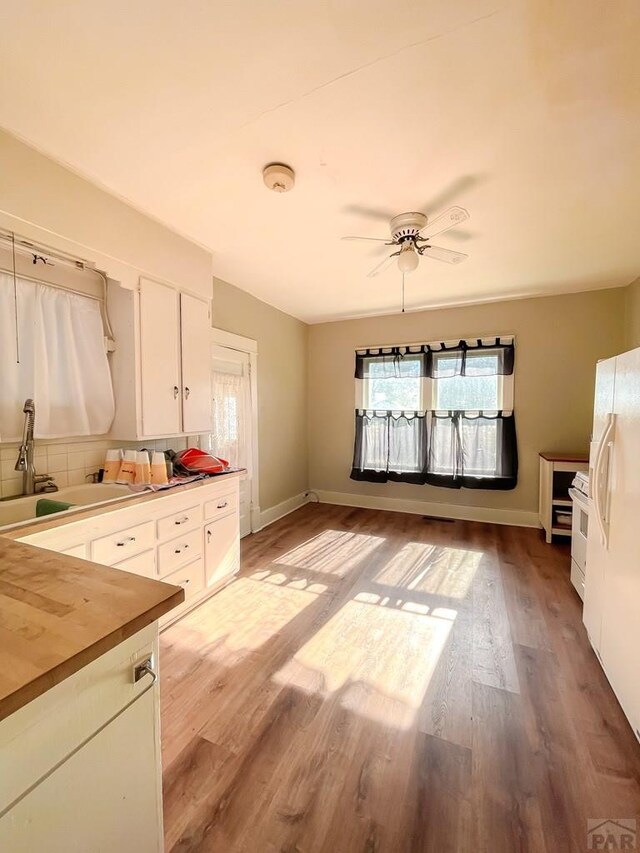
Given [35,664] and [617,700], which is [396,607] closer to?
[617,700]

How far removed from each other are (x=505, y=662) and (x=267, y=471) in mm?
2787

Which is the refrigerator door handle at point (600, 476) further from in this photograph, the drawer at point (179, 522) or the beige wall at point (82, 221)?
the beige wall at point (82, 221)

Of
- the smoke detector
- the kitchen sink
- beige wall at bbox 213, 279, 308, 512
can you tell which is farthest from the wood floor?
the smoke detector

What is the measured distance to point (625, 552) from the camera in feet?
5.03

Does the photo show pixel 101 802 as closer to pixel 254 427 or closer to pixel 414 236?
pixel 414 236

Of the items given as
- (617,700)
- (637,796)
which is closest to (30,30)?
(637,796)

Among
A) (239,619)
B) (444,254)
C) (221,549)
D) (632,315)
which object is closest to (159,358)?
(221,549)

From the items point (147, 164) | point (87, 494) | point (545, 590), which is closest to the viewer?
point (147, 164)

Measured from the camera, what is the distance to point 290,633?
2.07 metres

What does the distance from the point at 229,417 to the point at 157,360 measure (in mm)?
1151

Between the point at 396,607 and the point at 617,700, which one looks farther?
the point at 396,607

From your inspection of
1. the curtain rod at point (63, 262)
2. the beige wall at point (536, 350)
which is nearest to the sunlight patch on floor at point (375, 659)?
the beige wall at point (536, 350)

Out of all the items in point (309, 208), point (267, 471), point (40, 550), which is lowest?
point (267, 471)

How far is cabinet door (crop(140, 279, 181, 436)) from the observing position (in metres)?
2.26
